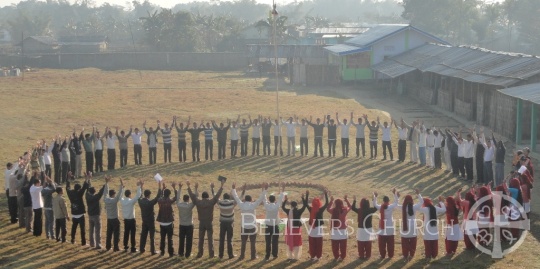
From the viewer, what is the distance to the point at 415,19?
273 ft

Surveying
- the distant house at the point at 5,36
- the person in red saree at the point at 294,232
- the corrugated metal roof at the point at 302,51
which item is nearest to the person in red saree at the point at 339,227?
the person in red saree at the point at 294,232

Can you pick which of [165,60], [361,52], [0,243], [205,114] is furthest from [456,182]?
[165,60]

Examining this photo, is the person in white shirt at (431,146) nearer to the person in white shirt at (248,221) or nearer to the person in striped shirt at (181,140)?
the person in striped shirt at (181,140)

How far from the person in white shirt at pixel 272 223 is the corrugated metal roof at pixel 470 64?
16466 millimetres

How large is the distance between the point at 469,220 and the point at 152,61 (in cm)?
5798

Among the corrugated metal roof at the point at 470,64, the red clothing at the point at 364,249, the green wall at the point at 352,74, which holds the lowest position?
the red clothing at the point at 364,249

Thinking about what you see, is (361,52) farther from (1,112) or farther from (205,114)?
(1,112)

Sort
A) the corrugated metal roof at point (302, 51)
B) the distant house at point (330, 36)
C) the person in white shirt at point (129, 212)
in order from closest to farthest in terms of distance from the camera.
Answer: the person in white shirt at point (129, 212)
the corrugated metal roof at point (302, 51)
the distant house at point (330, 36)

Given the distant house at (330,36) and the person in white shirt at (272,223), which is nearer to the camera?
the person in white shirt at (272,223)

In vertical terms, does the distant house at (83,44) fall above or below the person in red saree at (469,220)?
above

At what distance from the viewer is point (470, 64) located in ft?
111

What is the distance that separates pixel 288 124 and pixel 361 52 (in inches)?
1017

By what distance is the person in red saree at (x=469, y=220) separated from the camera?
13750 mm

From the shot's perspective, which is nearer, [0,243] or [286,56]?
[0,243]
